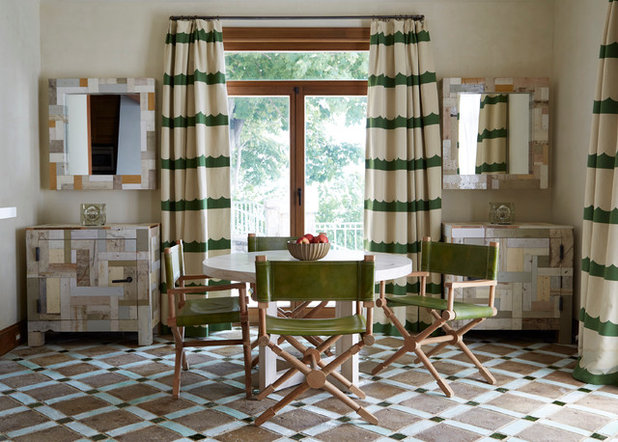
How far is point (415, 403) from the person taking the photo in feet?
11.5

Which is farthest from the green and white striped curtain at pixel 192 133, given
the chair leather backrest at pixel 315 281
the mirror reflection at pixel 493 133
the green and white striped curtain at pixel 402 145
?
the chair leather backrest at pixel 315 281

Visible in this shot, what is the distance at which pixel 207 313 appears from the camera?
3650mm

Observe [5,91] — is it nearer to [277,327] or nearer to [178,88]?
[178,88]

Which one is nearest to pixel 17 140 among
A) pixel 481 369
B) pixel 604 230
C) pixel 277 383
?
pixel 277 383

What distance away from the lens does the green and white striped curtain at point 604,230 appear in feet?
12.4

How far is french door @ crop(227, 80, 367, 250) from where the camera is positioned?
5.40m

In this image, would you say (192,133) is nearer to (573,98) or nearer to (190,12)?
(190,12)

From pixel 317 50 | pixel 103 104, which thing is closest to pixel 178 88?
pixel 103 104

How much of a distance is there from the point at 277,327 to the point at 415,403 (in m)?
0.94

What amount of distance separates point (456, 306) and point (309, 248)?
0.98m

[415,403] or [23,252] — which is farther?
[23,252]

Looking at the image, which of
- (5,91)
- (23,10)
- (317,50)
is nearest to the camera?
(5,91)

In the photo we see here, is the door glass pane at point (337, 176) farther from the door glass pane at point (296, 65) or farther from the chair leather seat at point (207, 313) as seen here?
the chair leather seat at point (207, 313)

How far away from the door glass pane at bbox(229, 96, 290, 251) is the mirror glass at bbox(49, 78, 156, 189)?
715 mm
